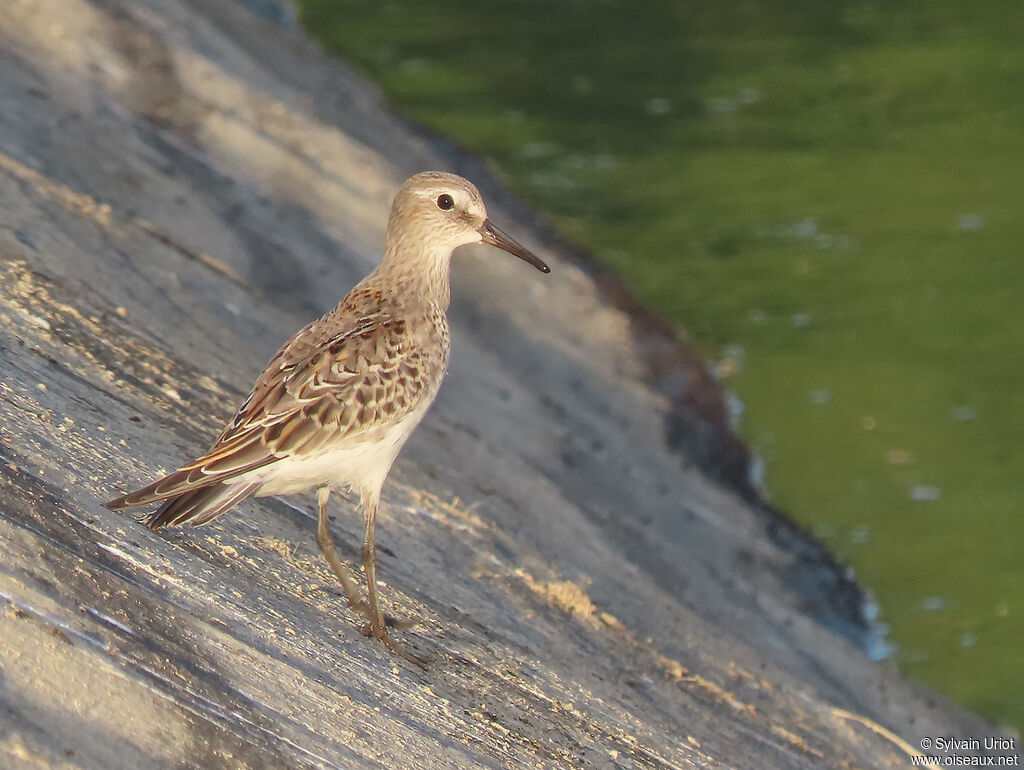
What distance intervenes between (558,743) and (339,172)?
9.38m

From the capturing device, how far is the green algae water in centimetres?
1297

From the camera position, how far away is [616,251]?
1766 centimetres

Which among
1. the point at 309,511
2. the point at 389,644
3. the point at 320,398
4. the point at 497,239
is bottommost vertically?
the point at 389,644

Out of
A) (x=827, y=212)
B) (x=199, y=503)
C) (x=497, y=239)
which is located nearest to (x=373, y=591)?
(x=199, y=503)

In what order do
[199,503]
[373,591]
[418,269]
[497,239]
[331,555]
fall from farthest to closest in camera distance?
[497,239]
[418,269]
[331,555]
[373,591]
[199,503]

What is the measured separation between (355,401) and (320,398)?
0.16m

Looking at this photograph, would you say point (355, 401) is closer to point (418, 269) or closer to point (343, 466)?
point (343, 466)

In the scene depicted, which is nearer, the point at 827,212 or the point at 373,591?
the point at 373,591

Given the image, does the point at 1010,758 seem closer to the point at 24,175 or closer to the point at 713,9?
the point at 24,175

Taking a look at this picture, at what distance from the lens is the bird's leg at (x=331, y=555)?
8.11 metres

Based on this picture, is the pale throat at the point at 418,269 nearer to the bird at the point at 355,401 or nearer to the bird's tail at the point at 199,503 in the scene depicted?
the bird at the point at 355,401

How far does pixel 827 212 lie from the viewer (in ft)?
59.6

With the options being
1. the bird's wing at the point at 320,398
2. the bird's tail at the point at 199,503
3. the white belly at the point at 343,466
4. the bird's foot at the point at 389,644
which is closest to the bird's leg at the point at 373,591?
the bird's foot at the point at 389,644

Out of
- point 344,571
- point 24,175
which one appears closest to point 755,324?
point 24,175
